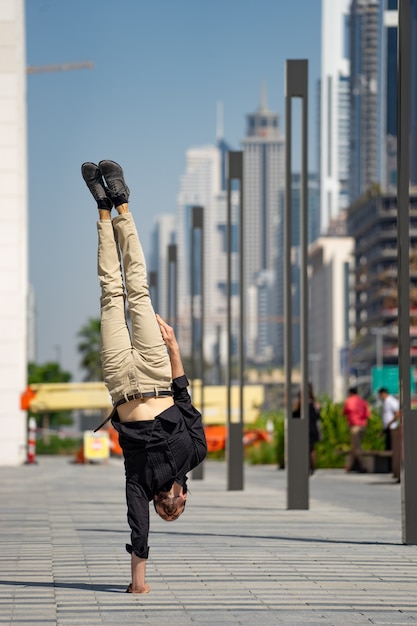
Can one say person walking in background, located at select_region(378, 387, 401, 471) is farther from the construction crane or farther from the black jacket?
the construction crane

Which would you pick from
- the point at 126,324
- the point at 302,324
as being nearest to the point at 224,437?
the point at 302,324

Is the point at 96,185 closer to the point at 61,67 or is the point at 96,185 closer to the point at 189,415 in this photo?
the point at 189,415

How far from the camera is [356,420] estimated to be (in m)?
32.6

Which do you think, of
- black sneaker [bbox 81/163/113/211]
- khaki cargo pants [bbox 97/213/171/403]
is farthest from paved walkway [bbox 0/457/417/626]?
black sneaker [bbox 81/163/113/211]

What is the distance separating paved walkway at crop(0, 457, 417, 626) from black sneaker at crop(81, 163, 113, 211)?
241 cm

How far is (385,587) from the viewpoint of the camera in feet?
32.0

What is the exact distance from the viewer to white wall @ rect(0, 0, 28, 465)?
4231cm

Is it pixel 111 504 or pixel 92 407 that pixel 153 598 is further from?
pixel 92 407

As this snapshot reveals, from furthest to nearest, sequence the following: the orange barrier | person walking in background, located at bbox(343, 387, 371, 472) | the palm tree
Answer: the palm tree, the orange barrier, person walking in background, located at bbox(343, 387, 371, 472)

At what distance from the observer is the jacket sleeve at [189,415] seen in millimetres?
9484

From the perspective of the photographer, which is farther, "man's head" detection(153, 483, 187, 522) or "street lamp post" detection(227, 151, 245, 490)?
"street lamp post" detection(227, 151, 245, 490)

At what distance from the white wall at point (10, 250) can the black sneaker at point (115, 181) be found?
3300cm

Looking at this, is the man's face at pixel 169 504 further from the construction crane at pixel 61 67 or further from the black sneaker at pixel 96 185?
the construction crane at pixel 61 67

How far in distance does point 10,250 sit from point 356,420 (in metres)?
13.6
